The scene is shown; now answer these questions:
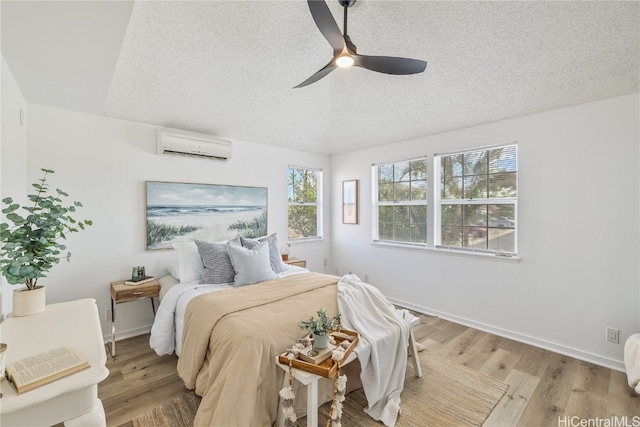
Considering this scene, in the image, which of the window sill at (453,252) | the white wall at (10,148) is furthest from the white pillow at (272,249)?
the white wall at (10,148)

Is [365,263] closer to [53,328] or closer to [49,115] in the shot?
[53,328]

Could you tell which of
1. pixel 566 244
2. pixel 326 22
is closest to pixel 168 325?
pixel 326 22

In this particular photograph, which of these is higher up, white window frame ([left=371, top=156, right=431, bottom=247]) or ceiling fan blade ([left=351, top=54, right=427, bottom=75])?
ceiling fan blade ([left=351, top=54, right=427, bottom=75])

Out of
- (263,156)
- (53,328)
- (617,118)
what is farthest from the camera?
(263,156)

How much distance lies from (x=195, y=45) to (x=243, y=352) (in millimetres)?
2145

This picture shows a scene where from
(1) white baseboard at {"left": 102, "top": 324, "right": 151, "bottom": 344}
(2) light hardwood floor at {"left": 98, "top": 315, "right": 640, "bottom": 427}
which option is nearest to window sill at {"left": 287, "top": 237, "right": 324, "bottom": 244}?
(1) white baseboard at {"left": 102, "top": 324, "right": 151, "bottom": 344}

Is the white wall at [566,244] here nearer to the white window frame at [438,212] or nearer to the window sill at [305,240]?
the white window frame at [438,212]

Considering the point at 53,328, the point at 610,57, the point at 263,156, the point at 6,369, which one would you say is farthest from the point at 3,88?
the point at 610,57

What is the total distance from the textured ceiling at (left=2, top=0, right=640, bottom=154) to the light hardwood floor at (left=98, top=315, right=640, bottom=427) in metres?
2.37

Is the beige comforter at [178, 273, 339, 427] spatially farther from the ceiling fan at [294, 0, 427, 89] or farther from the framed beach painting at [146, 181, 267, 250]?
the ceiling fan at [294, 0, 427, 89]

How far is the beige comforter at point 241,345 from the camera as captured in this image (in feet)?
5.42

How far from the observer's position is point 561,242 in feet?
9.23

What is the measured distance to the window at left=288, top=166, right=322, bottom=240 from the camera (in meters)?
4.67

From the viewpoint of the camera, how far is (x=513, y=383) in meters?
2.30
